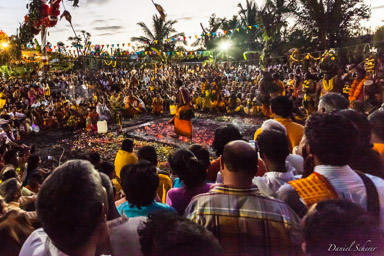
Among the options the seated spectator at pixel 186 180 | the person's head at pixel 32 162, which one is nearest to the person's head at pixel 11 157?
the person's head at pixel 32 162

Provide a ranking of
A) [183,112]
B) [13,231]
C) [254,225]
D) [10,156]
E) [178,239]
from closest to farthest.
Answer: [178,239] < [254,225] < [13,231] < [10,156] < [183,112]

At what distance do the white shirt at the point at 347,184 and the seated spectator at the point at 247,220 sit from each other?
17 centimetres

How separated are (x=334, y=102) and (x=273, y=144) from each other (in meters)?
1.47

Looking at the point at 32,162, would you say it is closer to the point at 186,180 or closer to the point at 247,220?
the point at 186,180

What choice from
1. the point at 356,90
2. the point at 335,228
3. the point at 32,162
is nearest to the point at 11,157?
the point at 32,162

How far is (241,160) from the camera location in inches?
68.1

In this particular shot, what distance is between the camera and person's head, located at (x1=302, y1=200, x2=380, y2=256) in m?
1.17

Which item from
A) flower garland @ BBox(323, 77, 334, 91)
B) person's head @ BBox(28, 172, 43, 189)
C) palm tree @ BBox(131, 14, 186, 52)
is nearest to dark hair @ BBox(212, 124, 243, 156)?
person's head @ BBox(28, 172, 43, 189)

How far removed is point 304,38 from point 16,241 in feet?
71.0

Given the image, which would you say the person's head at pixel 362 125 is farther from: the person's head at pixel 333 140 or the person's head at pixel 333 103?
the person's head at pixel 333 103

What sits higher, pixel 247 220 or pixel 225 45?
pixel 225 45

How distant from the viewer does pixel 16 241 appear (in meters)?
1.87

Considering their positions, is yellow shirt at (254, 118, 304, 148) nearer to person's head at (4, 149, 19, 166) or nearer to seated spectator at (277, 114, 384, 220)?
seated spectator at (277, 114, 384, 220)

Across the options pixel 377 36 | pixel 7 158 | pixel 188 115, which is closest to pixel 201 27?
Result: pixel 377 36
